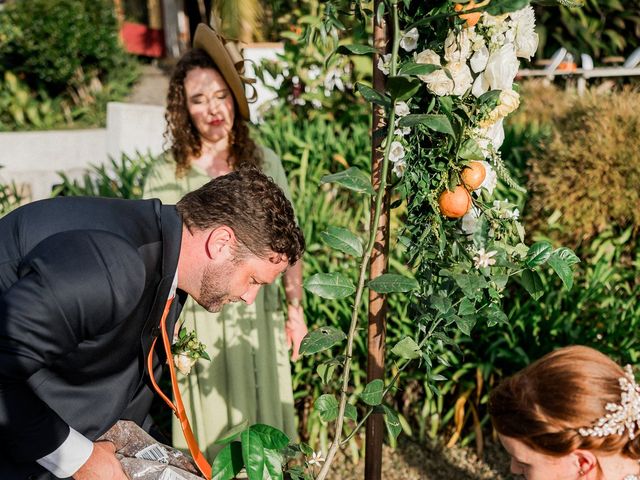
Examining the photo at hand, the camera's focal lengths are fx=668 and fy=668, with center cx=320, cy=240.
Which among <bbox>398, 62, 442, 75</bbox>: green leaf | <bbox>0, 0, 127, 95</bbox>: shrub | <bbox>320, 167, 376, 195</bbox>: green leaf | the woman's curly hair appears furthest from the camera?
<bbox>0, 0, 127, 95</bbox>: shrub

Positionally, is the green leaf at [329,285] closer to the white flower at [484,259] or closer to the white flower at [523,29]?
the white flower at [484,259]

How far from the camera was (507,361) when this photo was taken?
320 cm

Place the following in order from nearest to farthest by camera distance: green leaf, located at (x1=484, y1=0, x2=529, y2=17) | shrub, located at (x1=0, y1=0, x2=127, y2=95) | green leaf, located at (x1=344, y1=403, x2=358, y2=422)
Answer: green leaf, located at (x1=484, y1=0, x2=529, y2=17) < green leaf, located at (x1=344, y1=403, x2=358, y2=422) < shrub, located at (x1=0, y1=0, x2=127, y2=95)

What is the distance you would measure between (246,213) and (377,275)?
0.38 m

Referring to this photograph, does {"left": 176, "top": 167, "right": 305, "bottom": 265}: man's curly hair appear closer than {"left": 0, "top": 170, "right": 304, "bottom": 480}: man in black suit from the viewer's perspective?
No

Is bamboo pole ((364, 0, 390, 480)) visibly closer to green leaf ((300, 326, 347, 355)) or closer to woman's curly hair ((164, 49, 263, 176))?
green leaf ((300, 326, 347, 355))

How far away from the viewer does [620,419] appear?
1394mm

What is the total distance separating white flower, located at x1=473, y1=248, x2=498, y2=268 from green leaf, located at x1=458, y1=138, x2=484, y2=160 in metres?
Answer: 0.23

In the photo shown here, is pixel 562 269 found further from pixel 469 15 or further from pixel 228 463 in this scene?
pixel 228 463

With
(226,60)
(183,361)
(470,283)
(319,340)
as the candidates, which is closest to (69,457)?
(183,361)

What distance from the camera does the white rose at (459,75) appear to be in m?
1.47

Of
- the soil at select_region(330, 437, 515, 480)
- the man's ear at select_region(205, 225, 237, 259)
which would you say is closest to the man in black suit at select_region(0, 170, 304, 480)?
the man's ear at select_region(205, 225, 237, 259)

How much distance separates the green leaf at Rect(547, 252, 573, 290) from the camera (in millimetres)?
1525

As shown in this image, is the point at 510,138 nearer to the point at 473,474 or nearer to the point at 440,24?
the point at 473,474
